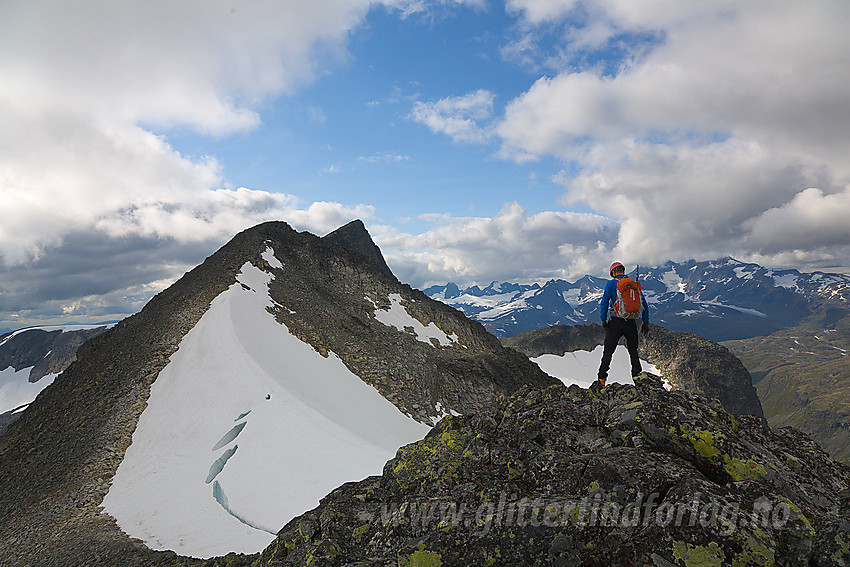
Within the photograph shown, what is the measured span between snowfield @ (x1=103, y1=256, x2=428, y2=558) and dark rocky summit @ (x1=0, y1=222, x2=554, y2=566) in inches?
46.9

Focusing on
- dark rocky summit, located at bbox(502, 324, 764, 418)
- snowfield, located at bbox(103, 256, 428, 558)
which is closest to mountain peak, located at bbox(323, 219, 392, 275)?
snowfield, located at bbox(103, 256, 428, 558)

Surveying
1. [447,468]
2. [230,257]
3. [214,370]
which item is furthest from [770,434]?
[230,257]

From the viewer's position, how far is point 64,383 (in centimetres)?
3278

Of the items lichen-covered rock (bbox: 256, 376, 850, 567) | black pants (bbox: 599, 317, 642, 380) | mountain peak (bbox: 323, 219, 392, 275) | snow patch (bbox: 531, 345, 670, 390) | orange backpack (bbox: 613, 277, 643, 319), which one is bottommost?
lichen-covered rock (bbox: 256, 376, 850, 567)

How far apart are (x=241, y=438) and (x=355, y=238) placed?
7391 centimetres

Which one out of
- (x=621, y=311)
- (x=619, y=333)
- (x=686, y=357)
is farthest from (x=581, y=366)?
(x=621, y=311)

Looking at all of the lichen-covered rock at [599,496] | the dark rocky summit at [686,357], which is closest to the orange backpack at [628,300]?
the lichen-covered rock at [599,496]

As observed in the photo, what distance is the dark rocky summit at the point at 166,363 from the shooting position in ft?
62.5

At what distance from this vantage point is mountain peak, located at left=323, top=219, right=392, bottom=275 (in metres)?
90.4

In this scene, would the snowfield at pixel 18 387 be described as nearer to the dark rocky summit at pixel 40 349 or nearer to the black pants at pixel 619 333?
the dark rocky summit at pixel 40 349

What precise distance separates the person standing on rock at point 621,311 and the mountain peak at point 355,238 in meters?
79.0

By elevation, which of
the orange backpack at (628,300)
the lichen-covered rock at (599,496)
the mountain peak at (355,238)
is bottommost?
the lichen-covered rock at (599,496)

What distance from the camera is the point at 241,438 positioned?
21.8m

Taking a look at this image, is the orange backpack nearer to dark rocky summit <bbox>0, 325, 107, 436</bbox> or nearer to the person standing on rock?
the person standing on rock
